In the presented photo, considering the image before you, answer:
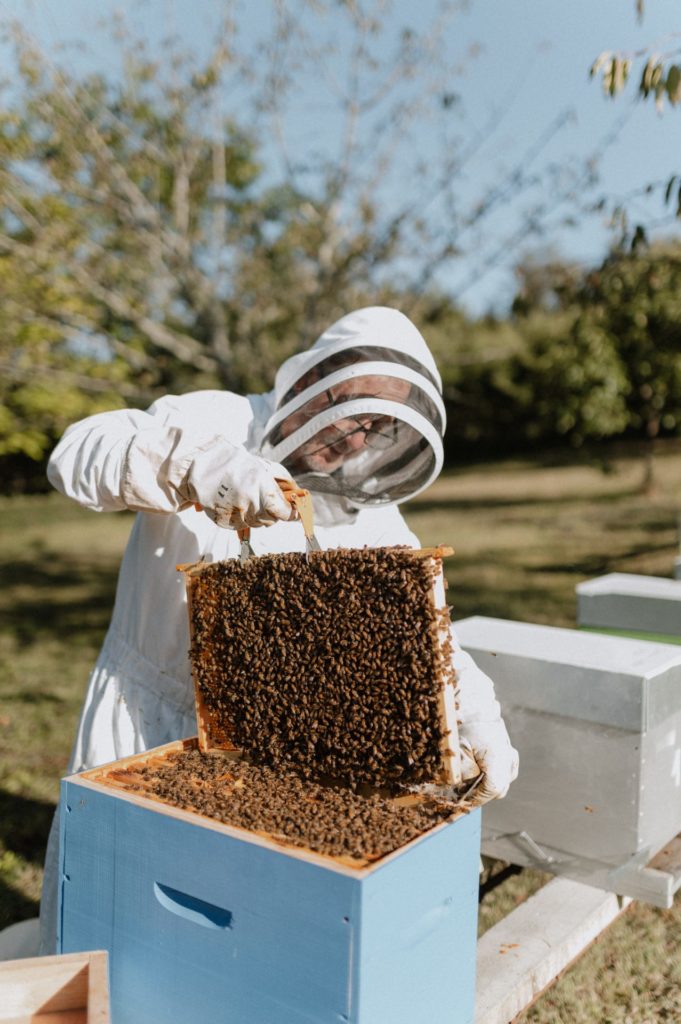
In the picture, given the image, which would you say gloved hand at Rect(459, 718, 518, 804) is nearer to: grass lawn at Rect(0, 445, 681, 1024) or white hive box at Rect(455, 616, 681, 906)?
white hive box at Rect(455, 616, 681, 906)

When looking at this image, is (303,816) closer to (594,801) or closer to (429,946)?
(429,946)

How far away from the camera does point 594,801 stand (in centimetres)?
280

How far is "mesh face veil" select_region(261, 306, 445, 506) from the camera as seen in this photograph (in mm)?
2291

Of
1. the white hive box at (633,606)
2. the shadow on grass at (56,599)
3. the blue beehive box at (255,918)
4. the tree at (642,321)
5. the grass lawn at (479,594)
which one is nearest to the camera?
the blue beehive box at (255,918)

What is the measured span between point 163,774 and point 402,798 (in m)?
0.53

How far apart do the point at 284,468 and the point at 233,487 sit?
12.3 inches

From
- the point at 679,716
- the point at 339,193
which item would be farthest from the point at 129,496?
the point at 339,193

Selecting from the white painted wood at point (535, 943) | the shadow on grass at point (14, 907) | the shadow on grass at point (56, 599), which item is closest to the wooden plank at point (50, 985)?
the white painted wood at point (535, 943)

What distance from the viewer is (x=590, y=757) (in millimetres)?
2803

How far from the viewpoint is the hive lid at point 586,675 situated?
8.78ft

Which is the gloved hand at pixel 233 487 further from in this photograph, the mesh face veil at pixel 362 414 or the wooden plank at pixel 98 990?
the wooden plank at pixel 98 990

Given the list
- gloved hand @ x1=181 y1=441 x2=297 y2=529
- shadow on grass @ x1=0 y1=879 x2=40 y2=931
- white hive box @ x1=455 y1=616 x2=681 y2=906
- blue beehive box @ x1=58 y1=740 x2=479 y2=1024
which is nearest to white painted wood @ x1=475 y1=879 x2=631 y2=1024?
white hive box @ x1=455 y1=616 x2=681 y2=906

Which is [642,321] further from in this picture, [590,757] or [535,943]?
[535,943]

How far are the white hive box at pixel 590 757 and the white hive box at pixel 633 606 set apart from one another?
824mm
